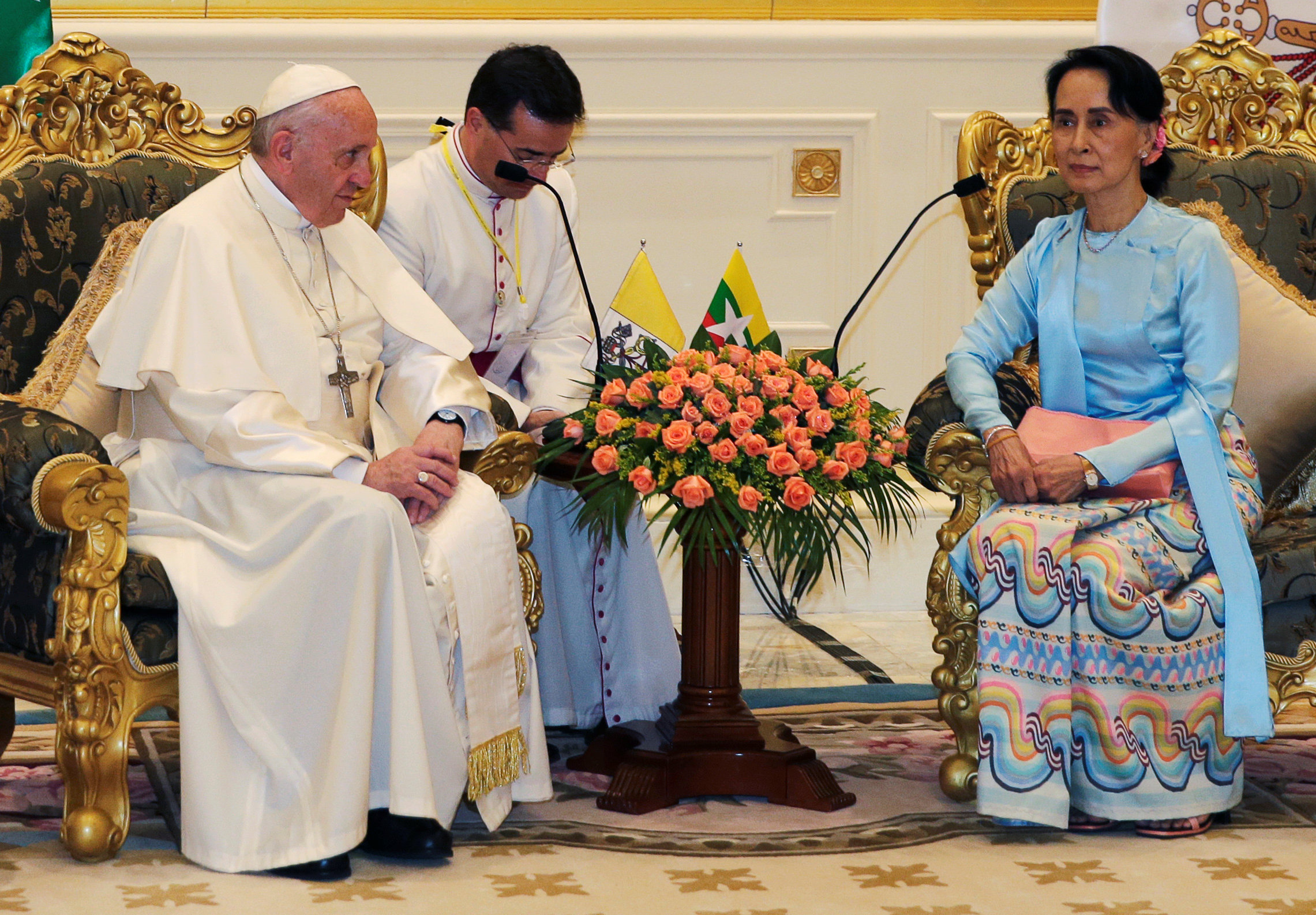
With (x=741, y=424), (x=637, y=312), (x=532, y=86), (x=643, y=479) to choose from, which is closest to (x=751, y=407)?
(x=741, y=424)

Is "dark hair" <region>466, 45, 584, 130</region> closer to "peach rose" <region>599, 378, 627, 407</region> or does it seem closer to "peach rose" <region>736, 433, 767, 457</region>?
"peach rose" <region>599, 378, 627, 407</region>

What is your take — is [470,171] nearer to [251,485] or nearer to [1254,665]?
[251,485]

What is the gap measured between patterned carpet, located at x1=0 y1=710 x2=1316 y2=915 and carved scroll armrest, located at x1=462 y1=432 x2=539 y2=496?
0.70 metres

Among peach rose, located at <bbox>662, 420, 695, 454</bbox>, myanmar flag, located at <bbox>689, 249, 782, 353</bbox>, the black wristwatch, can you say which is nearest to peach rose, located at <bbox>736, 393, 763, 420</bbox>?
peach rose, located at <bbox>662, 420, 695, 454</bbox>

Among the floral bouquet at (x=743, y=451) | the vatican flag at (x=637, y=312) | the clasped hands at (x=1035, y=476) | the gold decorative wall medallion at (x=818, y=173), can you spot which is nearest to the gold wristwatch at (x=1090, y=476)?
the clasped hands at (x=1035, y=476)

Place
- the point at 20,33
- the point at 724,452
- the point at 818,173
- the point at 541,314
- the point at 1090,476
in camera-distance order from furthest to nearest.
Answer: the point at 818,173, the point at 20,33, the point at 541,314, the point at 1090,476, the point at 724,452

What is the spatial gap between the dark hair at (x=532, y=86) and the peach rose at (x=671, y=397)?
87cm

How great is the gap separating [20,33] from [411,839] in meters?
3.05

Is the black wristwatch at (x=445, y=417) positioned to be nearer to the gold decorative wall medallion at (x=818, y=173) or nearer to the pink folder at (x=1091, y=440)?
the pink folder at (x=1091, y=440)

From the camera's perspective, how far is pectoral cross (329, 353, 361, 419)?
3.47 meters

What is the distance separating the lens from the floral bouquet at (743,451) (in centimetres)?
316

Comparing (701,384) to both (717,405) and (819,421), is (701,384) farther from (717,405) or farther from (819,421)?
(819,421)

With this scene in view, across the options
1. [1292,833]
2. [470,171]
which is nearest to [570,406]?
[470,171]

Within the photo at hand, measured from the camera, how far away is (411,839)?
3033mm
